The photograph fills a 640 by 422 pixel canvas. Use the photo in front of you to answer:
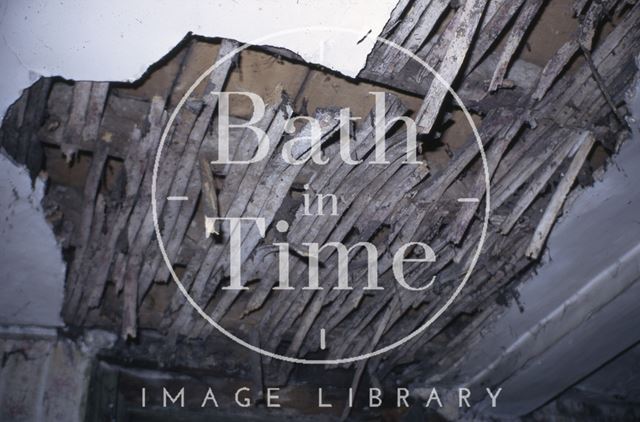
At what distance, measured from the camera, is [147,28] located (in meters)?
1.56

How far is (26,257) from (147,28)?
1.25 m

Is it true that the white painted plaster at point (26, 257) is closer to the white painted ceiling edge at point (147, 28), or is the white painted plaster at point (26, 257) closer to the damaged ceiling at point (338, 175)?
the damaged ceiling at point (338, 175)

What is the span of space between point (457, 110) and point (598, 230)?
101 cm

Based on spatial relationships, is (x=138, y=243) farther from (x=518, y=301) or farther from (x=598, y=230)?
(x=598, y=230)

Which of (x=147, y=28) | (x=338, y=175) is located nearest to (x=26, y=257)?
(x=147, y=28)

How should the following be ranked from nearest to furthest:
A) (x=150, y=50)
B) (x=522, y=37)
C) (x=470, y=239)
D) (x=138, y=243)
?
(x=150, y=50)
(x=522, y=37)
(x=138, y=243)
(x=470, y=239)

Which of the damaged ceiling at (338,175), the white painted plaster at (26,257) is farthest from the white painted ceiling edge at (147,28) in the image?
the white painted plaster at (26,257)

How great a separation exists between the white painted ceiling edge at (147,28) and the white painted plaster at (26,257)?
0.47 m

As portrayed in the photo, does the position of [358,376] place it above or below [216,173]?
below

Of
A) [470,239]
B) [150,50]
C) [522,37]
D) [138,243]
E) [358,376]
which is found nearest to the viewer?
[150,50]

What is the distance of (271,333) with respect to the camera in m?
2.75

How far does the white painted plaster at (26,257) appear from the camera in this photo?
1.99 m

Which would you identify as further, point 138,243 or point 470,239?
point 470,239

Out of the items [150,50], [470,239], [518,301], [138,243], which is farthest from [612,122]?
[138,243]
